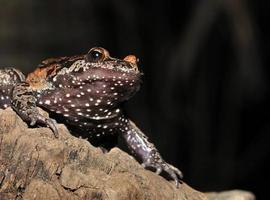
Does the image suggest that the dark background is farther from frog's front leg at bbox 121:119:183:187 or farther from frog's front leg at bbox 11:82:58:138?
frog's front leg at bbox 11:82:58:138

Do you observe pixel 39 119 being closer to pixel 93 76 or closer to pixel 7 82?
pixel 93 76

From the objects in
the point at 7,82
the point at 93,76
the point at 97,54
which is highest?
the point at 97,54

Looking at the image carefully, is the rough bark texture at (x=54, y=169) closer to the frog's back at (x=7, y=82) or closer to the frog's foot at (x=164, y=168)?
the frog's foot at (x=164, y=168)

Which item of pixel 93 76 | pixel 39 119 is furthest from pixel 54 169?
pixel 93 76

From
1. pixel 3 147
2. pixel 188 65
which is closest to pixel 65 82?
pixel 3 147

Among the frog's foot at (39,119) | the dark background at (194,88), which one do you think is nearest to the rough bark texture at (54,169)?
the frog's foot at (39,119)

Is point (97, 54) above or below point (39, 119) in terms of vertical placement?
above

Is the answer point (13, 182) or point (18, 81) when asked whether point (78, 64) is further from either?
point (13, 182)
